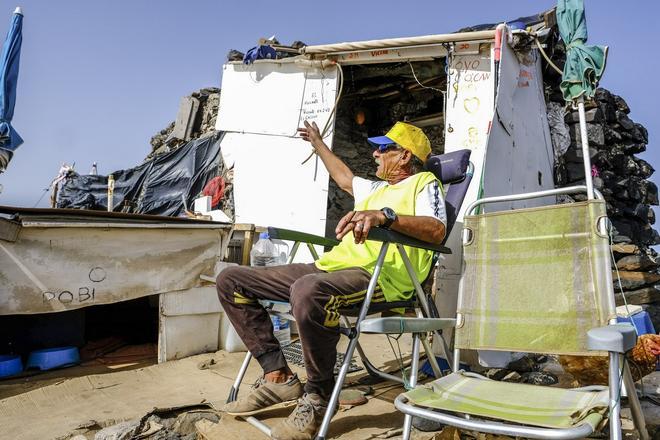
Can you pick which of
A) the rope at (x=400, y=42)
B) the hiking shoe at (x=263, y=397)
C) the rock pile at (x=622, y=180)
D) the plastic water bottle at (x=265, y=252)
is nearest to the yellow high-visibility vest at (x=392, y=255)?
the hiking shoe at (x=263, y=397)

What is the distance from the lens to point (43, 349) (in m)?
3.70

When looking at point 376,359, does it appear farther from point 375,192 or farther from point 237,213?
point 237,213

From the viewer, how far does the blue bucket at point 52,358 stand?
142 inches

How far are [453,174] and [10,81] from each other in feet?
14.1

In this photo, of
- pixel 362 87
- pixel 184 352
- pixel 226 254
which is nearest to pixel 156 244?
pixel 226 254

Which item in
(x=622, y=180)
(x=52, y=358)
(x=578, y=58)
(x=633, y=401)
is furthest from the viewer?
(x=622, y=180)

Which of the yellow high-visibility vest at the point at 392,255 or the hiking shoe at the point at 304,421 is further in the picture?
the yellow high-visibility vest at the point at 392,255

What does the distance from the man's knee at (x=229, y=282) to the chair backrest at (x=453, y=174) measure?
4.03ft

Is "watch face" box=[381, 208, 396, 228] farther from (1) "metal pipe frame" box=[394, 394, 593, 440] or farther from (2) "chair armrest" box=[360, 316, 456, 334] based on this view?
(1) "metal pipe frame" box=[394, 394, 593, 440]

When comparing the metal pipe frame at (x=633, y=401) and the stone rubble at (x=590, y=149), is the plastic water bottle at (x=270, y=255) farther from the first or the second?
the metal pipe frame at (x=633, y=401)

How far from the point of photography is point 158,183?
7828 mm

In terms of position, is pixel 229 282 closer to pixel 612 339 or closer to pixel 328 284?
pixel 328 284

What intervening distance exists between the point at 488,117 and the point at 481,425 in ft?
10.5

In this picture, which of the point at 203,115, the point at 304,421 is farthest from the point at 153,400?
the point at 203,115
